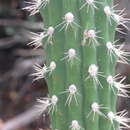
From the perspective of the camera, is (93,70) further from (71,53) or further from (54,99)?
(54,99)

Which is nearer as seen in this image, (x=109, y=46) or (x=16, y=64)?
(x=109, y=46)

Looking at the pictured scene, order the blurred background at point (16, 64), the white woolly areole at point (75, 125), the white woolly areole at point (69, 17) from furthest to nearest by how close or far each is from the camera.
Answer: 1. the blurred background at point (16, 64)
2. the white woolly areole at point (75, 125)
3. the white woolly areole at point (69, 17)

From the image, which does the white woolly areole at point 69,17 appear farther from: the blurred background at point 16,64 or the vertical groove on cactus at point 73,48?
the blurred background at point 16,64

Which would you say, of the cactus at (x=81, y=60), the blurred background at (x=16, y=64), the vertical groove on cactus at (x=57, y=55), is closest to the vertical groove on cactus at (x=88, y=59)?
the cactus at (x=81, y=60)

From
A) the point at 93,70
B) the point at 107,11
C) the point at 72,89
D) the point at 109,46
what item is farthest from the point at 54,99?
the point at 107,11

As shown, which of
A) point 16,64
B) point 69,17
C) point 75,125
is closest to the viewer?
point 69,17

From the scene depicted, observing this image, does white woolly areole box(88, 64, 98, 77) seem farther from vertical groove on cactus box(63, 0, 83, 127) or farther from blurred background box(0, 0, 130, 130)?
blurred background box(0, 0, 130, 130)

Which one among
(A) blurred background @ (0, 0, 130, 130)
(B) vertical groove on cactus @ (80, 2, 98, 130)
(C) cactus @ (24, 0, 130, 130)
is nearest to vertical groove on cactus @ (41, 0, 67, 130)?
(C) cactus @ (24, 0, 130, 130)

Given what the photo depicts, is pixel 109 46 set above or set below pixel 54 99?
above

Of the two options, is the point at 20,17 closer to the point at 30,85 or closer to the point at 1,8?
the point at 1,8
